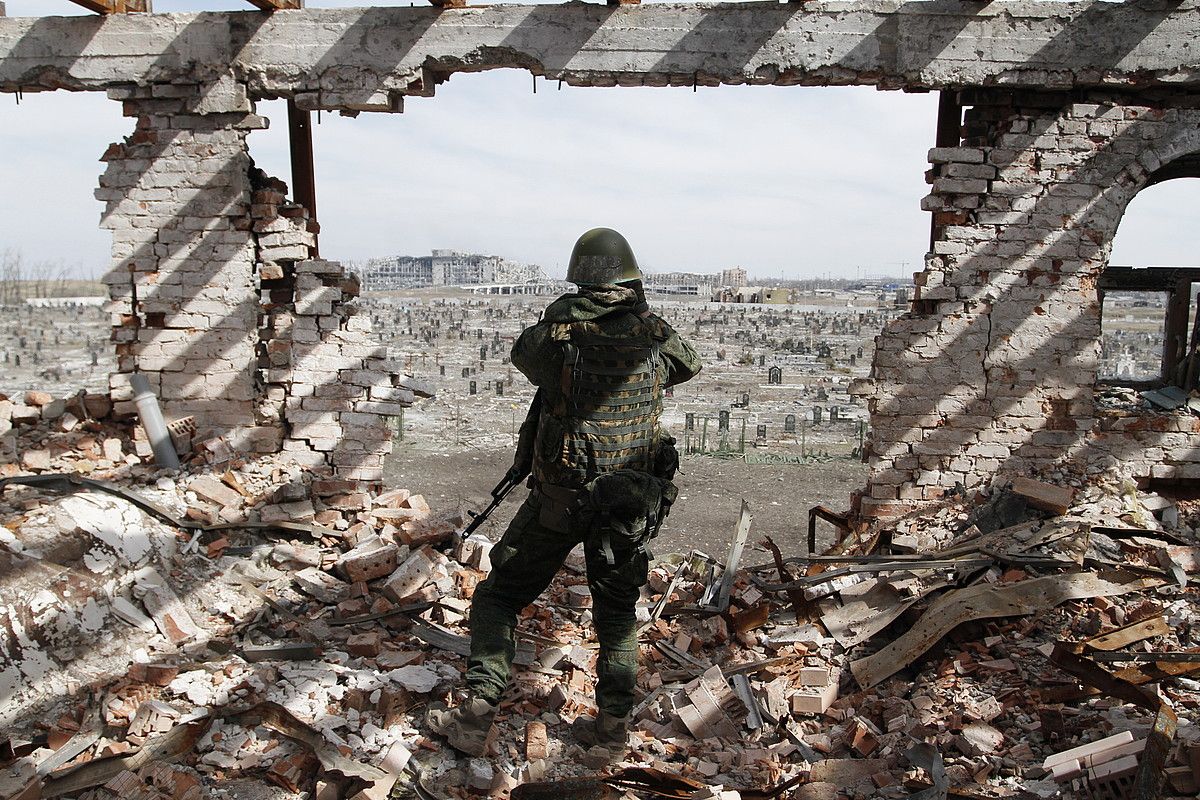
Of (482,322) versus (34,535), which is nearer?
(34,535)

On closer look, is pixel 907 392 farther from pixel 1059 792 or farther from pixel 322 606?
pixel 322 606

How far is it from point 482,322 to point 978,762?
26574 millimetres

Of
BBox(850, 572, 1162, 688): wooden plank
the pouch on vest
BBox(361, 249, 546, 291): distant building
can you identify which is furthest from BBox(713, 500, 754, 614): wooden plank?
BBox(361, 249, 546, 291): distant building

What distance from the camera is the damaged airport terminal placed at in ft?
12.8

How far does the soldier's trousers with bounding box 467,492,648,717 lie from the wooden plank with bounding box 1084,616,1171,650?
2264 mm

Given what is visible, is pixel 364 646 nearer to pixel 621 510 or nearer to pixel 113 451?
pixel 621 510

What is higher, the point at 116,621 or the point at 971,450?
the point at 971,450

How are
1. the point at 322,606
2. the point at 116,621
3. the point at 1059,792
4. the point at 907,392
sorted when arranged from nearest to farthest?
the point at 1059,792 < the point at 116,621 < the point at 322,606 < the point at 907,392

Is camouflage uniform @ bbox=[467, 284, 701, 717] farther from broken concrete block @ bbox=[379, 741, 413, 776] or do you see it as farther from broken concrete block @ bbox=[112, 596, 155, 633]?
broken concrete block @ bbox=[112, 596, 155, 633]

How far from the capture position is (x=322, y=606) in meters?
4.93

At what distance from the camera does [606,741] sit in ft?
12.0

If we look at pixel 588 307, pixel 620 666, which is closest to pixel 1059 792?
pixel 620 666

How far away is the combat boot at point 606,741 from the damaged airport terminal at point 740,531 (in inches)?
6.4

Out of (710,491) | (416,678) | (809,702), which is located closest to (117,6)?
(416,678)
